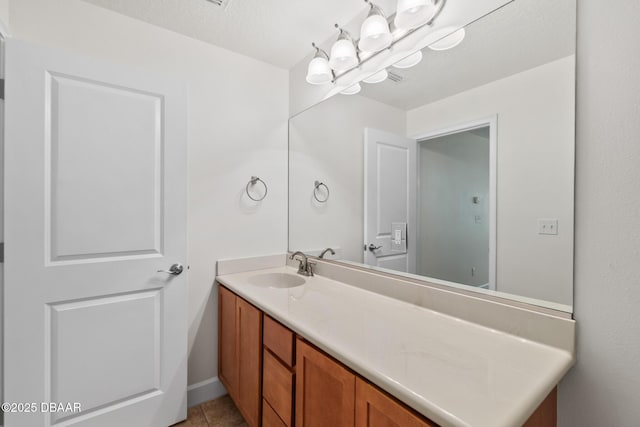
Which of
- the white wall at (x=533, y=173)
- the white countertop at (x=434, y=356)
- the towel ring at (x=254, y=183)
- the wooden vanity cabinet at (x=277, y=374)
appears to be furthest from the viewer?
the towel ring at (x=254, y=183)

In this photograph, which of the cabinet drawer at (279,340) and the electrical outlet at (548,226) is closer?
the electrical outlet at (548,226)

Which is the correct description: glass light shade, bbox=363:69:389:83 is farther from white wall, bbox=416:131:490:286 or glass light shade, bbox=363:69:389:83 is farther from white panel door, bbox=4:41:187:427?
white panel door, bbox=4:41:187:427

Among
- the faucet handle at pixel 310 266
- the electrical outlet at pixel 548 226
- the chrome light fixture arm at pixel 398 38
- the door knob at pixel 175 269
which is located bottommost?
the faucet handle at pixel 310 266

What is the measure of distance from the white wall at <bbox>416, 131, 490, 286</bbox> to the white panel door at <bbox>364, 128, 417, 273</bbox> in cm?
6

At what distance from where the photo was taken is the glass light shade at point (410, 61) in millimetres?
1337

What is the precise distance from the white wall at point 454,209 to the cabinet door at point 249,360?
2.94 ft

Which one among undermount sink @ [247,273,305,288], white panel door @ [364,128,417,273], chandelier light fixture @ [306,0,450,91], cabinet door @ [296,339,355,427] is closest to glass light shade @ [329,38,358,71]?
chandelier light fixture @ [306,0,450,91]

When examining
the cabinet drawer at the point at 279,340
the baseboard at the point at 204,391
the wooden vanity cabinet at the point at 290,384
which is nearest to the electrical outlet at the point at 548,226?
the wooden vanity cabinet at the point at 290,384

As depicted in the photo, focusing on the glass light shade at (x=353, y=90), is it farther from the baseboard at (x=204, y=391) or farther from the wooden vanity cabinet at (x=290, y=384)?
the baseboard at (x=204, y=391)

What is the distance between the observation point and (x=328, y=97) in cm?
187

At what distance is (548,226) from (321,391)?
99 cm

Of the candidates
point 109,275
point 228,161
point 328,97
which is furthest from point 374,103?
point 109,275

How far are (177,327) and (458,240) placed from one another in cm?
163

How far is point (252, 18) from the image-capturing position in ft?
5.30
